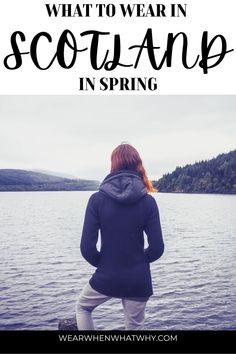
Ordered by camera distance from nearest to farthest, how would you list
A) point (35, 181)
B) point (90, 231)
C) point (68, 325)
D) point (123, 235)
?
point (90, 231) < point (123, 235) < point (68, 325) < point (35, 181)

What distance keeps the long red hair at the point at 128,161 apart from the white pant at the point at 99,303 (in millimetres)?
1194

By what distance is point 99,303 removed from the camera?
418cm

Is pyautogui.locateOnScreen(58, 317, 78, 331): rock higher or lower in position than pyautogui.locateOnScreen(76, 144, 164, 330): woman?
lower

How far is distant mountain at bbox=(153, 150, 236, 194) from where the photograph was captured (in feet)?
27.1

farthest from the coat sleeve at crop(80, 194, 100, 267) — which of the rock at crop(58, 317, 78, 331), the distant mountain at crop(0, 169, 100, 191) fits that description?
the distant mountain at crop(0, 169, 100, 191)

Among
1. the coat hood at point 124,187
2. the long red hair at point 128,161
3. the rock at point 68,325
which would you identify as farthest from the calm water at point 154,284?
the coat hood at point 124,187

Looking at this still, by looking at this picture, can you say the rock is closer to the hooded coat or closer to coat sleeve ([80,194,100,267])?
the hooded coat

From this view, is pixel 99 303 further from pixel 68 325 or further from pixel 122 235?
pixel 68 325

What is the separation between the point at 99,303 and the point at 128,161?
1.53 m

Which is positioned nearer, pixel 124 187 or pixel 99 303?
pixel 124 187

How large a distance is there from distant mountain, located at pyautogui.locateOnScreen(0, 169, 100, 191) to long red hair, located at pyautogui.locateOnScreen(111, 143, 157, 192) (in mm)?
2600

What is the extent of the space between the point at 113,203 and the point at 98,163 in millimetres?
3085

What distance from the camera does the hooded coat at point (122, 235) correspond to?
399cm

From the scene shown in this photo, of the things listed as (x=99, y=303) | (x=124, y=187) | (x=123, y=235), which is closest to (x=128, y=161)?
(x=124, y=187)
